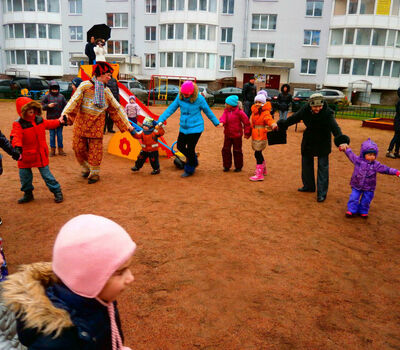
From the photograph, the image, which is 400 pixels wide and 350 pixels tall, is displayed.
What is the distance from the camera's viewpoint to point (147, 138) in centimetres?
862

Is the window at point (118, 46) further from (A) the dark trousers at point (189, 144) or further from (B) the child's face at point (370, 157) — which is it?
(B) the child's face at point (370, 157)

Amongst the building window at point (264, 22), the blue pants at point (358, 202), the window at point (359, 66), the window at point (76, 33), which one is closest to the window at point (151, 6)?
the window at point (76, 33)

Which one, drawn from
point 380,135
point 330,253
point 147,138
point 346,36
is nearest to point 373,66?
point 346,36

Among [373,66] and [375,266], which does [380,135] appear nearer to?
[375,266]

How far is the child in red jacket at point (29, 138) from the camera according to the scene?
5.82 meters

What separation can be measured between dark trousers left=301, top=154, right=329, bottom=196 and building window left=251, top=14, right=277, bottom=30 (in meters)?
34.6

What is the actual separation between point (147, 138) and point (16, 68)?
40908 mm

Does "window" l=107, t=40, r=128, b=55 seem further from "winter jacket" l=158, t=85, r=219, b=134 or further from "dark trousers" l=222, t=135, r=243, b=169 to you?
"winter jacket" l=158, t=85, r=219, b=134

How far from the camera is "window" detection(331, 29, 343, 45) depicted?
1488 inches

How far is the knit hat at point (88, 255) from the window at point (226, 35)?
40911mm

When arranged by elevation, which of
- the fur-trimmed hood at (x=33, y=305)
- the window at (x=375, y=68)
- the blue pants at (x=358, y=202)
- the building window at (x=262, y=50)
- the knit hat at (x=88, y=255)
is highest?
the building window at (x=262, y=50)

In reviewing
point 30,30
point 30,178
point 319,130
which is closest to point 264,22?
point 30,30

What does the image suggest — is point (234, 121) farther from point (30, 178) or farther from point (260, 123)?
point (30, 178)

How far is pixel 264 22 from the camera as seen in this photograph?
126 feet
